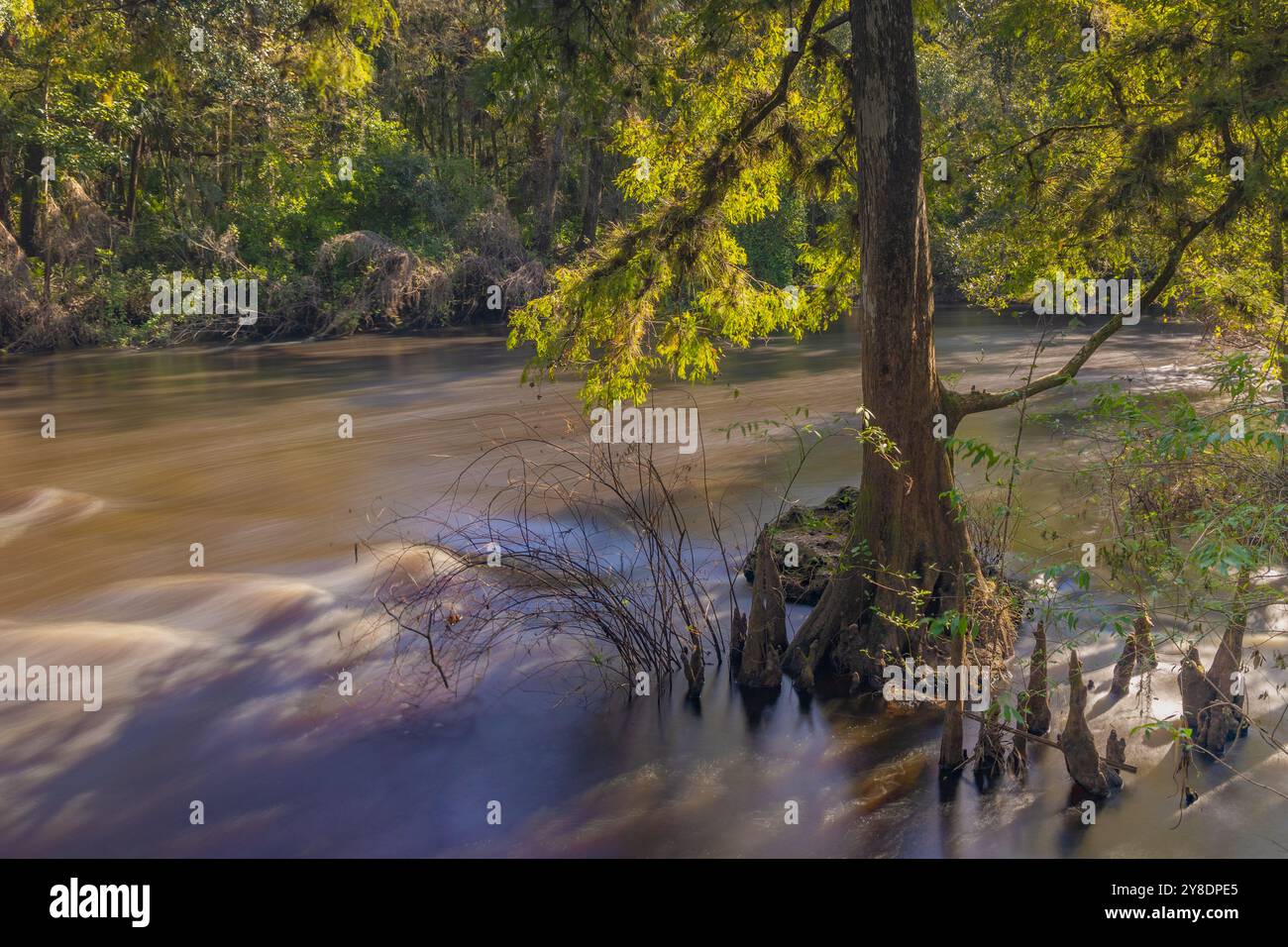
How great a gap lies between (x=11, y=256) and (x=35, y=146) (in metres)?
3.50

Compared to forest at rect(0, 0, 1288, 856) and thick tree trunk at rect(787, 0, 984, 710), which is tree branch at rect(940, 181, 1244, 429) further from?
thick tree trunk at rect(787, 0, 984, 710)

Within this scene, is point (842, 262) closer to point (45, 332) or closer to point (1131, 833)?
point (1131, 833)

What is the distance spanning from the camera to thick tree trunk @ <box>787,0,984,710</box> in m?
9.27

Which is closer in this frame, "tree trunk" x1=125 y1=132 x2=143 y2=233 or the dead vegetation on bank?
the dead vegetation on bank

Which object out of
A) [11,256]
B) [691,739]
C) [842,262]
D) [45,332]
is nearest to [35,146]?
[11,256]

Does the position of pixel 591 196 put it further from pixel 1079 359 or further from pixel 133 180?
pixel 1079 359

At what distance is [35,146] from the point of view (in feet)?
108

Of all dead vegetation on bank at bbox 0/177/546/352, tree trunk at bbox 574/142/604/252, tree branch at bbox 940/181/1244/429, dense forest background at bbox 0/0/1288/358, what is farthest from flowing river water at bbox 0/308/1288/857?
tree trunk at bbox 574/142/604/252

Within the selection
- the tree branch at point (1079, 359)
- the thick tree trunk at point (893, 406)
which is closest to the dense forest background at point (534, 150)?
the tree branch at point (1079, 359)

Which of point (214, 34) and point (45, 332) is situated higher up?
point (214, 34)

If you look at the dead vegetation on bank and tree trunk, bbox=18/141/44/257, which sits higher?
tree trunk, bbox=18/141/44/257

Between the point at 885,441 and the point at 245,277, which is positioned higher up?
the point at 245,277

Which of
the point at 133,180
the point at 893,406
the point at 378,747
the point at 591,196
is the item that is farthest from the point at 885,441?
the point at 133,180

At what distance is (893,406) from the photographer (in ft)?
31.4
